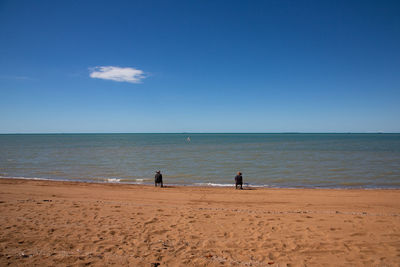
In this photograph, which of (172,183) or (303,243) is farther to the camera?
(172,183)

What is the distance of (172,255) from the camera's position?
18.8 ft

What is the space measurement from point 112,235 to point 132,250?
1261 millimetres

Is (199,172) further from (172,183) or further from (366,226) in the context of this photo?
(366,226)

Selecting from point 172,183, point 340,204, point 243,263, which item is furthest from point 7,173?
point 340,204

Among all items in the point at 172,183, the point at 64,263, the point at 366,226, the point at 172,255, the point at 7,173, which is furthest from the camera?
the point at 7,173

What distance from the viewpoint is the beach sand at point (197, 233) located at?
5.57 meters

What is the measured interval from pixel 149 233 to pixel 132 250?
1.14m

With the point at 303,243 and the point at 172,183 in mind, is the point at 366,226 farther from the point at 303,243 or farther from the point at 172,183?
the point at 172,183

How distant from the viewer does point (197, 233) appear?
7.14 metres

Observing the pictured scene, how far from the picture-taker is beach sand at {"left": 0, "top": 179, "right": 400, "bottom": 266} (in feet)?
18.3

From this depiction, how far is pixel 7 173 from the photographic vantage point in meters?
23.0

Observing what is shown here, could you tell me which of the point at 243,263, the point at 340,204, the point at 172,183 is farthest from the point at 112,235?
the point at 172,183

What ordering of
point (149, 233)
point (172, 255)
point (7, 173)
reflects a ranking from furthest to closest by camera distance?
point (7, 173)
point (149, 233)
point (172, 255)

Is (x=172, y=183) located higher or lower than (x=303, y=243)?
lower
